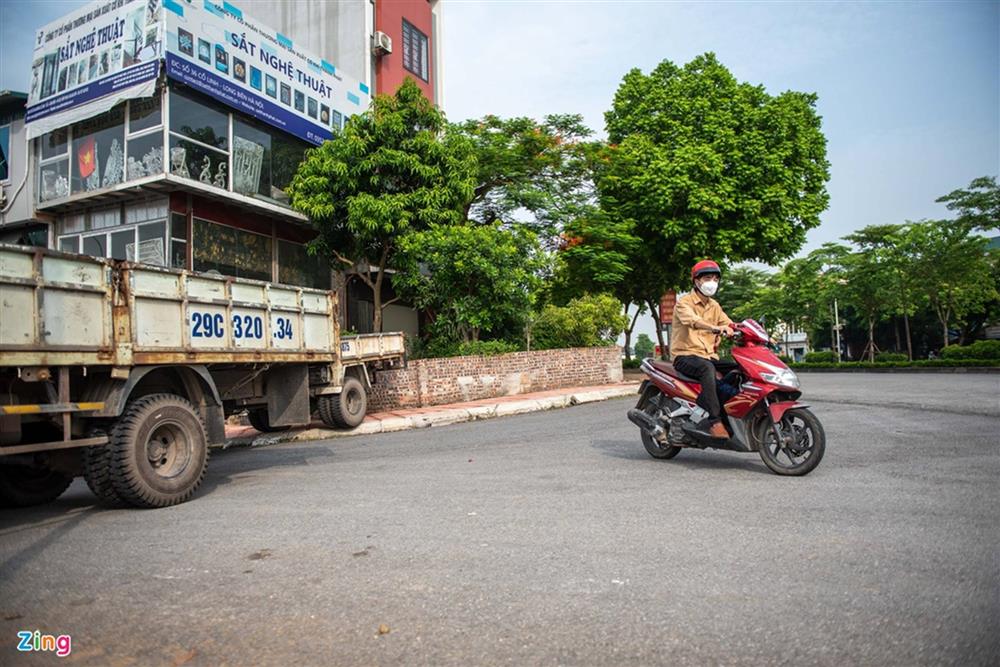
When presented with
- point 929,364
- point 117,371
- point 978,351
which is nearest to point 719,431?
point 117,371

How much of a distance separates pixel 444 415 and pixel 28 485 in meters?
7.46

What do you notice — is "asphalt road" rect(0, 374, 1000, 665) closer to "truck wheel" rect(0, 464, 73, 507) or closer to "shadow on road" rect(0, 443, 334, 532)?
"shadow on road" rect(0, 443, 334, 532)

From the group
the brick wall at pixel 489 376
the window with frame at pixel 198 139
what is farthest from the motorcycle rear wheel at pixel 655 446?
the window with frame at pixel 198 139

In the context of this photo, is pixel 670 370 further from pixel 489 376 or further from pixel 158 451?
pixel 489 376

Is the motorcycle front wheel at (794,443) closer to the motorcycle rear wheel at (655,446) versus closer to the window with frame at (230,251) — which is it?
the motorcycle rear wheel at (655,446)

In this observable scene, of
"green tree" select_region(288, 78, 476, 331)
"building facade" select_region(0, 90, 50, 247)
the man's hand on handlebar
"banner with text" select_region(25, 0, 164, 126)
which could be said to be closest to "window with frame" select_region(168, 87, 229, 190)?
"banner with text" select_region(25, 0, 164, 126)

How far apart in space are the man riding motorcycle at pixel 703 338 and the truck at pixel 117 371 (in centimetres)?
447

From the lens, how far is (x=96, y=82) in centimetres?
1490

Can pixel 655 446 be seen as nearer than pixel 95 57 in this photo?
Yes

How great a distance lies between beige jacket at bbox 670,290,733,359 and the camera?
6418mm

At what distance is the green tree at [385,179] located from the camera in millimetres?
16109

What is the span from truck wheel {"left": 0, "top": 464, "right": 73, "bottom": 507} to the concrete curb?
123 inches

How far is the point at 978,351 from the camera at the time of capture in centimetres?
2781

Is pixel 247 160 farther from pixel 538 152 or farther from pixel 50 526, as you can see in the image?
pixel 50 526
